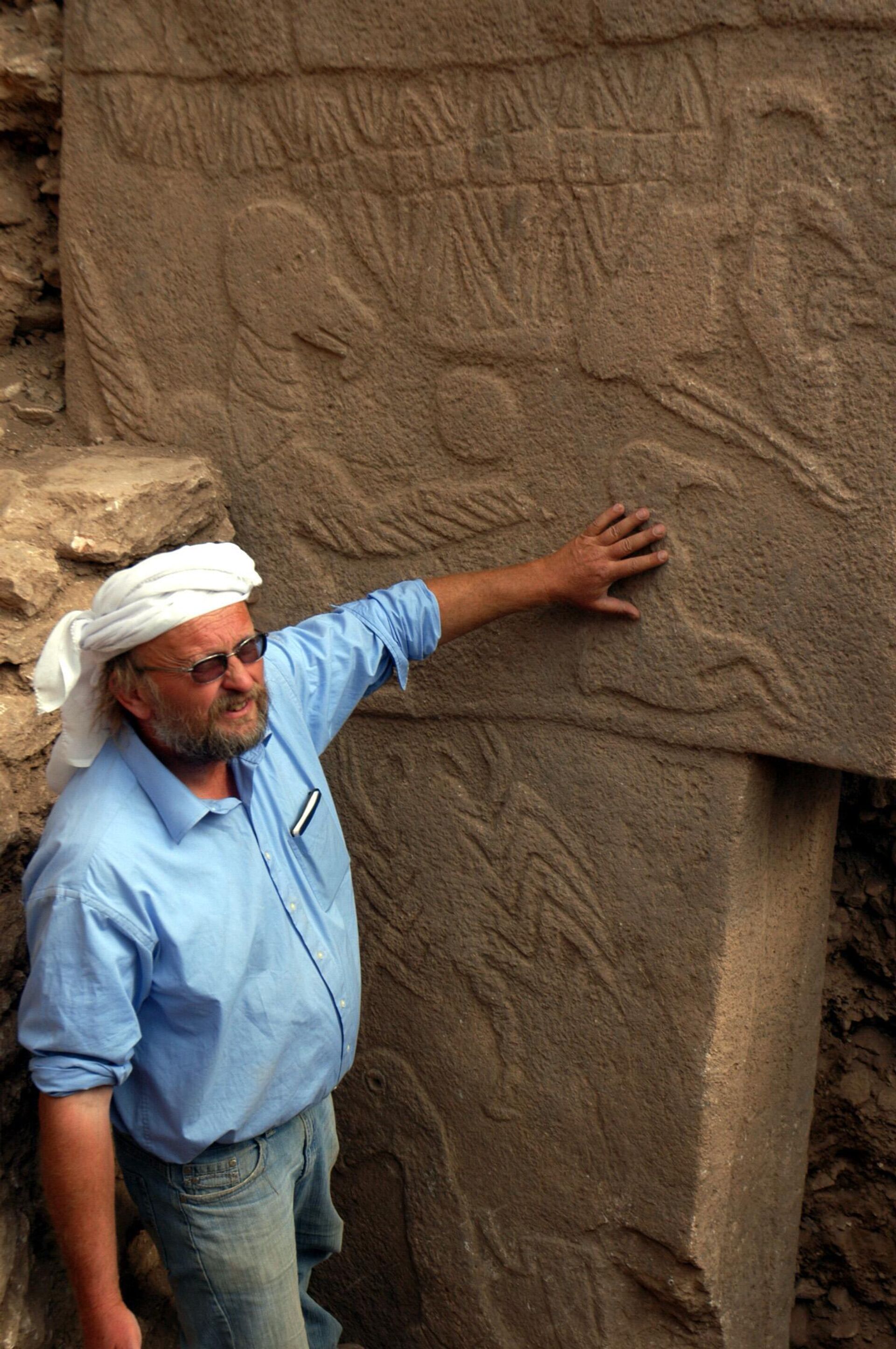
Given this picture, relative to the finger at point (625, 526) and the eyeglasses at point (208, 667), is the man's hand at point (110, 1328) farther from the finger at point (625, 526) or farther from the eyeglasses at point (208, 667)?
the finger at point (625, 526)

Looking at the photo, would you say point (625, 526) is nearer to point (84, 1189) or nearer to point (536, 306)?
point (536, 306)

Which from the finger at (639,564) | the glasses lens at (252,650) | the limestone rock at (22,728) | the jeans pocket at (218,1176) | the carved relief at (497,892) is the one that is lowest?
the jeans pocket at (218,1176)

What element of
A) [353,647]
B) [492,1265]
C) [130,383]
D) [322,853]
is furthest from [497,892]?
[130,383]

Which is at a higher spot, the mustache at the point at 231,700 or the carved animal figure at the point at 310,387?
the carved animal figure at the point at 310,387

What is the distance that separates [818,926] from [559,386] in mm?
1255

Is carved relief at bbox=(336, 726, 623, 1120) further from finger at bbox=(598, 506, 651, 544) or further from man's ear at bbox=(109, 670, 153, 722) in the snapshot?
man's ear at bbox=(109, 670, 153, 722)

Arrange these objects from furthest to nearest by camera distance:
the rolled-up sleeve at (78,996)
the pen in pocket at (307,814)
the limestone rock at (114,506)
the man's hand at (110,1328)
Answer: the limestone rock at (114,506)
the pen in pocket at (307,814)
the man's hand at (110,1328)
the rolled-up sleeve at (78,996)

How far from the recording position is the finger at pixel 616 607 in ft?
7.59

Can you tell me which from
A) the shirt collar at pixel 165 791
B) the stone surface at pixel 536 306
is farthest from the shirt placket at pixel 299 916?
the stone surface at pixel 536 306

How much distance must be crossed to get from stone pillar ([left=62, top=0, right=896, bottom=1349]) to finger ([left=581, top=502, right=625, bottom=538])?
0.07m

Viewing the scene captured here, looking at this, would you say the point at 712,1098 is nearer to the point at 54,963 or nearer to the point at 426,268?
the point at 54,963

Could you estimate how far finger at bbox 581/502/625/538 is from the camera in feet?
7.50

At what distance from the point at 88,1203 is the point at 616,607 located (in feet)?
4.20

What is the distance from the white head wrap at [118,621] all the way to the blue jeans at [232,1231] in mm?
687
